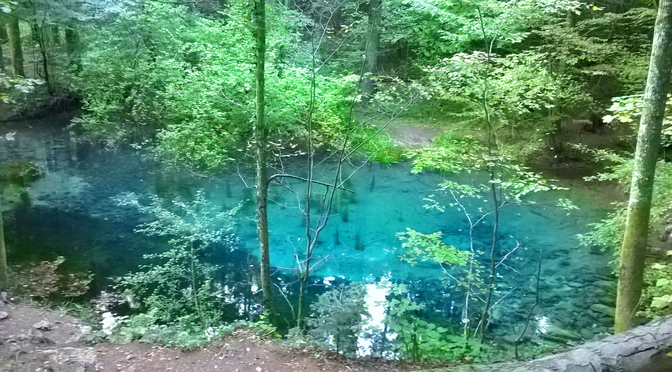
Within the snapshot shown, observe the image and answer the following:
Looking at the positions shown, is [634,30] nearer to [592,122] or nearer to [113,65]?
[592,122]

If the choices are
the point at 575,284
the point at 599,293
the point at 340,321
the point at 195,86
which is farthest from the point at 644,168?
the point at 195,86

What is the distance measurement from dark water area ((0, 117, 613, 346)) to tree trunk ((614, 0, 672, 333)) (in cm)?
252

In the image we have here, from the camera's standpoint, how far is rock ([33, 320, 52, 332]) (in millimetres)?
5941

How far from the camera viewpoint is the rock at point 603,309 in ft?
28.9

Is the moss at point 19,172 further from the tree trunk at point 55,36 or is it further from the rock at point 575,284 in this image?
the rock at point 575,284

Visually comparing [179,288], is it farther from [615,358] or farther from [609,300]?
[609,300]

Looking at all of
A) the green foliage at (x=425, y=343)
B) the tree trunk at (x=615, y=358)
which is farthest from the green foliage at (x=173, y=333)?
the tree trunk at (x=615, y=358)

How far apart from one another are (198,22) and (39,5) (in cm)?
477

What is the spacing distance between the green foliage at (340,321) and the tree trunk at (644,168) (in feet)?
11.3

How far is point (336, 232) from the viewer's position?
41.1 feet

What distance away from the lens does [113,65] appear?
49.9 feet

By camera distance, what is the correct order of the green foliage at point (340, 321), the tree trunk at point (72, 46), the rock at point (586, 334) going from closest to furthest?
the green foliage at point (340, 321), the rock at point (586, 334), the tree trunk at point (72, 46)

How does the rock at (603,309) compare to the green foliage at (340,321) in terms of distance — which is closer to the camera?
the green foliage at (340,321)

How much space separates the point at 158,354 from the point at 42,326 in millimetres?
1646
